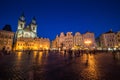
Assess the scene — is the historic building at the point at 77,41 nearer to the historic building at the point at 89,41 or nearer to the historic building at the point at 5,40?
the historic building at the point at 89,41

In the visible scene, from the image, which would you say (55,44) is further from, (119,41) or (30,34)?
(119,41)

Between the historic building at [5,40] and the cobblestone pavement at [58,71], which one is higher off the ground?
the historic building at [5,40]

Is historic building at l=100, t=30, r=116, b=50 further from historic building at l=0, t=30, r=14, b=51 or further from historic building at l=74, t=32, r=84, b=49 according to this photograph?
historic building at l=0, t=30, r=14, b=51

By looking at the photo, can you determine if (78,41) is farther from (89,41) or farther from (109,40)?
(109,40)

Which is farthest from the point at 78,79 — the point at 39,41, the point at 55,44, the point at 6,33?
the point at 55,44

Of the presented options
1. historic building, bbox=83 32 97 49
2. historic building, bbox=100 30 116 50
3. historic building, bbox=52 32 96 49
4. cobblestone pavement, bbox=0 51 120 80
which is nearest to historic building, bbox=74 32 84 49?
historic building, bbox=52 32 96 49

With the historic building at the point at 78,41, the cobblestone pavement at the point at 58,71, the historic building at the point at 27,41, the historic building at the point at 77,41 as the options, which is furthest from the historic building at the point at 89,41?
the cobblestone pavement at the point at 58,71

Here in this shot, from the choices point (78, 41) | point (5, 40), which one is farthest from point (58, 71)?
point (78, 41)

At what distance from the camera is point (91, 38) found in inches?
3209

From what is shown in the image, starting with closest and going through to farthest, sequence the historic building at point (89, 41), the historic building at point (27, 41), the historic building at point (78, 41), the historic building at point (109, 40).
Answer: the historic building at point (109, 40), the historic building at point (89, 41), the historic building at point (27, 41), the historic building at point (78, 41)

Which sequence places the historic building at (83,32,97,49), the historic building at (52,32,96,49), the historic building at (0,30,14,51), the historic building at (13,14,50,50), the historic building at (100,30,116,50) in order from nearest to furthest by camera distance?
the historic building at (0,30,14,51)
the historic building at (100,30,116,50)
the historic building at (83,32,97,49)
the historic building at (52,32,96,49)
the historic building at (13,14,50,50)

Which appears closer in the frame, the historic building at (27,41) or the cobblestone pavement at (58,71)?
the cobblestone pavement at (58,71)

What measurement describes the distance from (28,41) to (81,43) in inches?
1656

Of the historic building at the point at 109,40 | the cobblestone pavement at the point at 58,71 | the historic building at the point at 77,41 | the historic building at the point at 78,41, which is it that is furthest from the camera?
the historic building at the point at 78,41
